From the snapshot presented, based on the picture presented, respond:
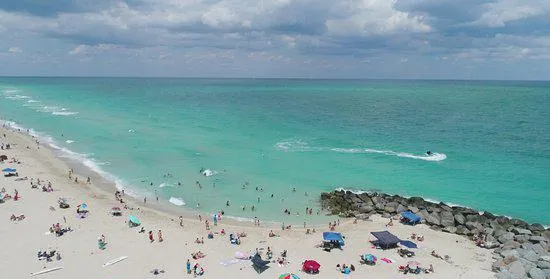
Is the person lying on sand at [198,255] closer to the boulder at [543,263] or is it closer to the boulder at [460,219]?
the boulder at [460,219]

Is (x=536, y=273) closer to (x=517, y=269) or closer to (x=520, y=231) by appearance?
(x=517, y=269)

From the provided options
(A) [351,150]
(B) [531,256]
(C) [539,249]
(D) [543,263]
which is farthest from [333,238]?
(A) [351,150]

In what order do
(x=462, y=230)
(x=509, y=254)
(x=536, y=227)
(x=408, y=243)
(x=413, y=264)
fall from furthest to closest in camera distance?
1. (x=536, y=227)
2. (x=462, y=230)
3. (x=408, y=243)
4. (x=509, y=254)
5. (x=413, y=264)

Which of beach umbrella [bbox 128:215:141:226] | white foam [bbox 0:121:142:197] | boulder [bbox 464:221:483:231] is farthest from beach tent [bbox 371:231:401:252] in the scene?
white foam [bbox 0:121:142:197]

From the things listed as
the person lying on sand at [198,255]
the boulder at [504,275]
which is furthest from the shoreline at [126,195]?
the boulder at [504,275]

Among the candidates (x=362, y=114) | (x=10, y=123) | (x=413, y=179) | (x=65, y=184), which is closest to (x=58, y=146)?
(x=65, y=184)

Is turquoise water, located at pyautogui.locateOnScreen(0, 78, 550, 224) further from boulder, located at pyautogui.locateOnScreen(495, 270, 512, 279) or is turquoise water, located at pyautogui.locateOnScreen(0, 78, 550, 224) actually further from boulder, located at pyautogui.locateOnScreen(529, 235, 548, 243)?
boulder, located at pyautogui.locateOnScreen(495, 270, 512, 279)

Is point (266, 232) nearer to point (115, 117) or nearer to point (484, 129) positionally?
point (484, 129)
